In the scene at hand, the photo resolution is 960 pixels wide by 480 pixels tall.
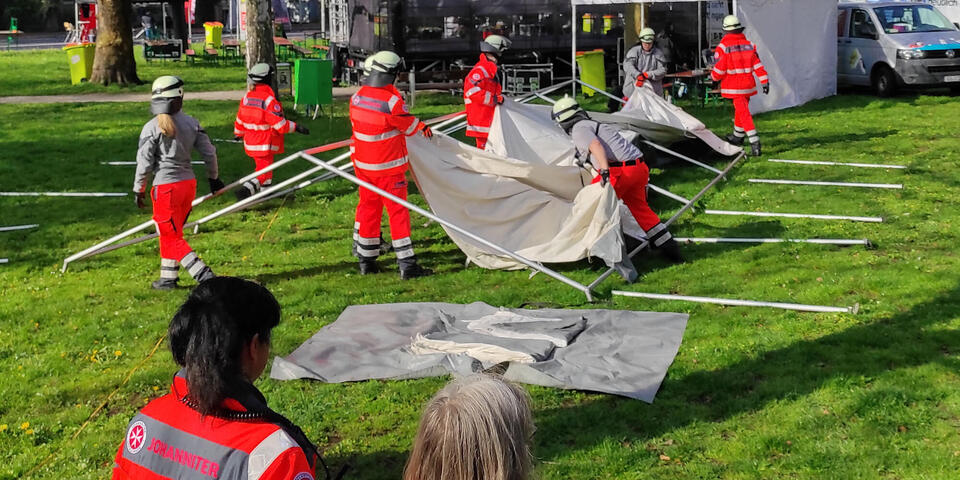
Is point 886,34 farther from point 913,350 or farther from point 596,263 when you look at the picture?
point 913,350

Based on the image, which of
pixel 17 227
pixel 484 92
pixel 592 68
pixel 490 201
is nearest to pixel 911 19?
pixel 592 68

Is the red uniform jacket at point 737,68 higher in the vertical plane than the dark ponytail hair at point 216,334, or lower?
higher

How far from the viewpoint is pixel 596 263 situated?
9.20 metres

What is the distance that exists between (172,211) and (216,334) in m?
6.27

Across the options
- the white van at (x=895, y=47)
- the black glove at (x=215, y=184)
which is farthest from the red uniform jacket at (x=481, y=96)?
the white van at (x=895, y=47)

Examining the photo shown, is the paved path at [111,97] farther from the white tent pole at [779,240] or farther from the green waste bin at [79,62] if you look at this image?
the white tent pole at [779,240]

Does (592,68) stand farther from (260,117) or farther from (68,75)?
(68,75)

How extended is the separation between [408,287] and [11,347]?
3.20 m

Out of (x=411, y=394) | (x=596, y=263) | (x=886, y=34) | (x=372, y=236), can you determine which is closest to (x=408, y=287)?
(x=372, y=236)

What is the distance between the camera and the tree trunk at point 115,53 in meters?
24.0

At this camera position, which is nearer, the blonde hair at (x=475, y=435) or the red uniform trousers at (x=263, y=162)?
the blonde hair at (x=475, y=435)

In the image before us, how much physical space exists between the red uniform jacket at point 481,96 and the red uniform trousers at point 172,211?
3.88 meters

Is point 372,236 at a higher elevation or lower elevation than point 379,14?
lower

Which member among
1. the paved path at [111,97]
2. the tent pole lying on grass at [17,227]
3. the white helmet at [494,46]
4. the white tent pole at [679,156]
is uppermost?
the white helmet at [494,46]
